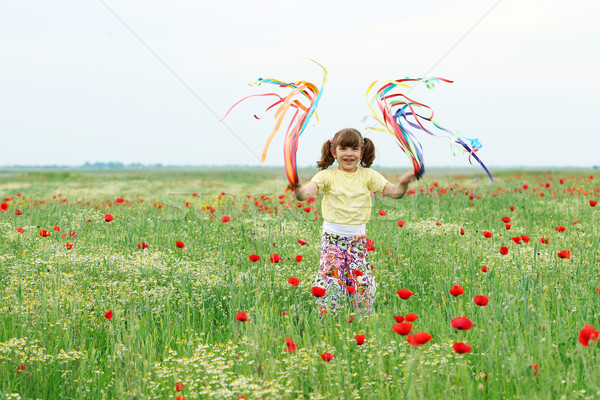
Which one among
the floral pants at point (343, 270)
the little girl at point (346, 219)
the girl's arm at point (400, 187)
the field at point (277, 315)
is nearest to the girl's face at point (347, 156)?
the little girl at point (346, 219)

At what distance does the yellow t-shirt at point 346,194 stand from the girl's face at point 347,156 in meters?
0.05

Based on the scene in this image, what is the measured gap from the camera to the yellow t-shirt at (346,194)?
387 cm

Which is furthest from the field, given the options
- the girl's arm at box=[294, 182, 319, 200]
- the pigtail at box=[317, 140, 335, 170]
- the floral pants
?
the pigtail at box=[317, 140, 335, 170]

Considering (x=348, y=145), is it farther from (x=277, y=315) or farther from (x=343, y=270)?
(x=277, y=315)

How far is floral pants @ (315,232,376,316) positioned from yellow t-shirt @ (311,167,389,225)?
173 mm

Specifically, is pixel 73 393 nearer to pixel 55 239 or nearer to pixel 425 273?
pixel 425 273

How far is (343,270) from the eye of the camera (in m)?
3.95

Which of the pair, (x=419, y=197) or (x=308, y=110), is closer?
(x=308, y=110)

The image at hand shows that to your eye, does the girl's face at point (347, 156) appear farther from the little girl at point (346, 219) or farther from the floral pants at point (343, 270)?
the floral pants at point (343, 270)

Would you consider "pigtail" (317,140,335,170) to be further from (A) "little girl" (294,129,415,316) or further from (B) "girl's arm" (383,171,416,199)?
(B) "girl's arm" (383,171,416,199)

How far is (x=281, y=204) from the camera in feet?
29.6

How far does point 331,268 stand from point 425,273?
129 centimetres

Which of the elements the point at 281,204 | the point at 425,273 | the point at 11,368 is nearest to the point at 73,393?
the point at 11,368

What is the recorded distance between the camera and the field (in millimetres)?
2453
